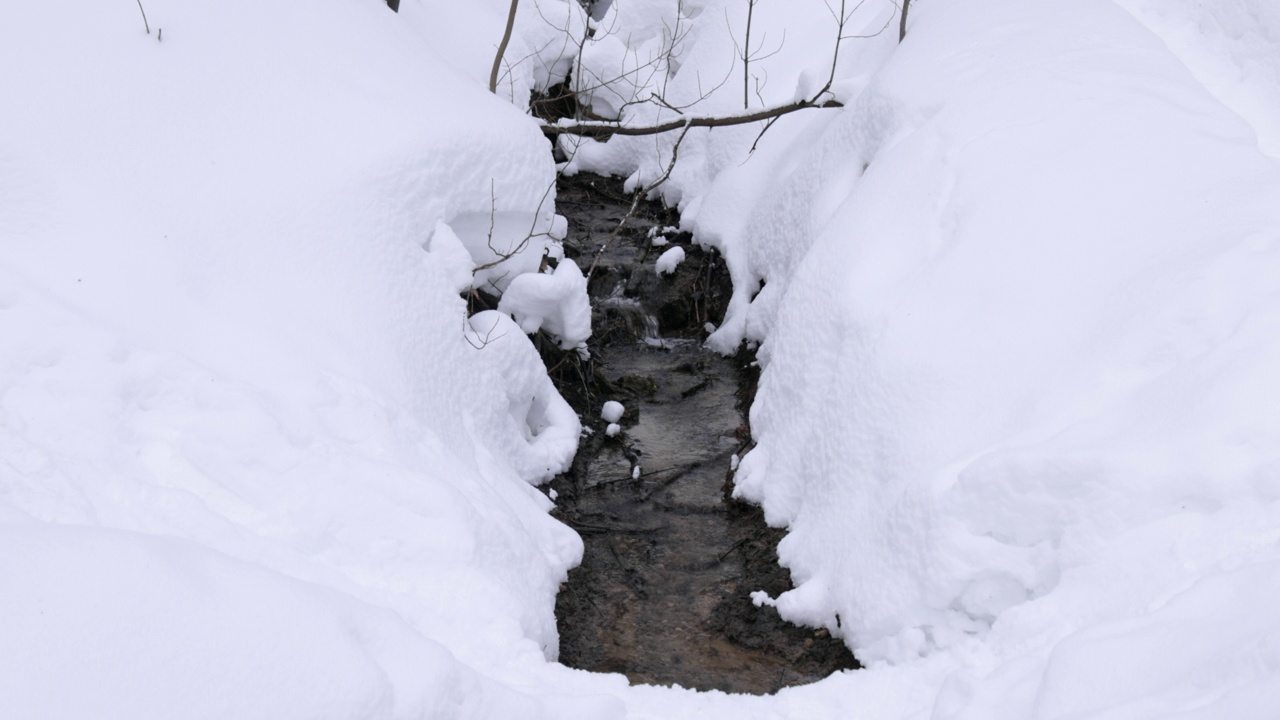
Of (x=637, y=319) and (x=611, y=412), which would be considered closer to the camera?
(x=611, y=412)

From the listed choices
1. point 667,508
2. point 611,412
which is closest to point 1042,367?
point 667,508

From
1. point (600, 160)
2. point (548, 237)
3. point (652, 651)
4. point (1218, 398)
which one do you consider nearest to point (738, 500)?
point (652, 651)

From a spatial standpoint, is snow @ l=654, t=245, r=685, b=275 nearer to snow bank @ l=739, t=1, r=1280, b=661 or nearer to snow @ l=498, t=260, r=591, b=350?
snow @ l=498, t=260, r=591, b=350

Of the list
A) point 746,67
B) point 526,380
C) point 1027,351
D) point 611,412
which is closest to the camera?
point 1027,351

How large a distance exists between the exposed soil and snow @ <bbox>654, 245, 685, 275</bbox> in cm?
6

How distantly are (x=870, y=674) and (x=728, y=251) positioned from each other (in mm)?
4775

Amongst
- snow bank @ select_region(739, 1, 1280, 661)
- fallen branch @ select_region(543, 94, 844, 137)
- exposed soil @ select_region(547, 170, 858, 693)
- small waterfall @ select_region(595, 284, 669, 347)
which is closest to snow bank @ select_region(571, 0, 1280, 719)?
snow bank @ select_region(739, 1, 1280, 661)

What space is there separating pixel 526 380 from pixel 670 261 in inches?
113

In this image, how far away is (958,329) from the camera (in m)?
4.69

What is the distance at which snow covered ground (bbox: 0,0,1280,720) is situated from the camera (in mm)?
2693

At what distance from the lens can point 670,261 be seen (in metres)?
8.45

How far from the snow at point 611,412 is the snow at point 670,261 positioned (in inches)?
81.5

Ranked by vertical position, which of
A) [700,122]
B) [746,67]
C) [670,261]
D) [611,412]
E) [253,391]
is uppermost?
[746,67]

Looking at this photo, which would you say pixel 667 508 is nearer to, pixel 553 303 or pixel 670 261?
pixel 553 303
